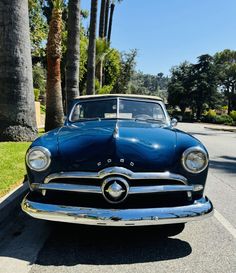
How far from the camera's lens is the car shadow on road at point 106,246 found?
3492 mm

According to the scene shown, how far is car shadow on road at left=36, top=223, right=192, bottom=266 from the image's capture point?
3.49m

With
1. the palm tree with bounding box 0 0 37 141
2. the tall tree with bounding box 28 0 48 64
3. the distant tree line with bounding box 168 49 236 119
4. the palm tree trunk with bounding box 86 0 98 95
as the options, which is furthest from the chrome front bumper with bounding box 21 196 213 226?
the distant tree line with bounding box 168 49 236 119

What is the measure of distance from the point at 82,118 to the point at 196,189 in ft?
7.86

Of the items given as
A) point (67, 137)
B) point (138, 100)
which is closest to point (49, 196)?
point (67, 137)

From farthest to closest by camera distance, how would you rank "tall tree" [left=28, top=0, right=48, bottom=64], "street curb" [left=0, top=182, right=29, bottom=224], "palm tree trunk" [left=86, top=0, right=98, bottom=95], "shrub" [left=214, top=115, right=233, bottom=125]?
"shrub" [left=214, top=115, right=233, bottom=125] → "tall tree" [left=28, top=0, right=48, bottom=64] → "palm tree trunk" [left=86, top=0, right=98, bottom=95] → "street curb" [left=0, top=182, right=29, bottom=224]

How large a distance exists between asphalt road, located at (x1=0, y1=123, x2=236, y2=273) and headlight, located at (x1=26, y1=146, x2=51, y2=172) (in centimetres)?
83

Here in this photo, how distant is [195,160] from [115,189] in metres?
0.91

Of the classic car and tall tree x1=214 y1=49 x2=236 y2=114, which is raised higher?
tall tree x1=214 y1=49 x2=236 y2=114

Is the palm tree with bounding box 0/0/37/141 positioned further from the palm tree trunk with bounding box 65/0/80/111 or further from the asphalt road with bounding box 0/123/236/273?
the asphalt road with bounding box 0/123/236/273

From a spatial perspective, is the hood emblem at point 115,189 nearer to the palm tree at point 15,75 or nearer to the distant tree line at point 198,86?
the palm tree at point 15,75

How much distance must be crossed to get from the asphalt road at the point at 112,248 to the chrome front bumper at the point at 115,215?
0.38 metres

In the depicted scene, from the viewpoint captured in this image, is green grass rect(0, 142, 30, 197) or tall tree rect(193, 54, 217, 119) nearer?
green grass rect(0, 142, 30, 197)

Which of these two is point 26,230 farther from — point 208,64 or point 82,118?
point 208,64

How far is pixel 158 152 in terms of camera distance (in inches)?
145
